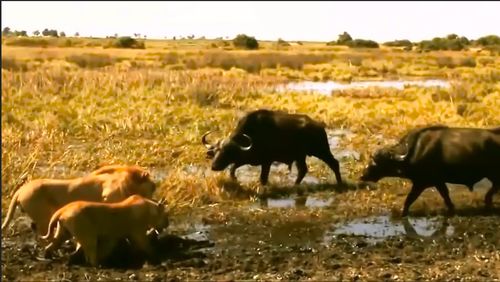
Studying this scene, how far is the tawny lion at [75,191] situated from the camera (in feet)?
26.6

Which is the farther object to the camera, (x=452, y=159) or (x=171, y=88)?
(x=171, y=88)

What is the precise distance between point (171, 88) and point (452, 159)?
16083mm

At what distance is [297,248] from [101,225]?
2.42 m

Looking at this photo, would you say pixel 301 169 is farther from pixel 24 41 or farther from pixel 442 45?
pixel 442 45

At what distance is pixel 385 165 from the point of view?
1138cm

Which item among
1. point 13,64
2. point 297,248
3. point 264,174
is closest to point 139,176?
point 297,248

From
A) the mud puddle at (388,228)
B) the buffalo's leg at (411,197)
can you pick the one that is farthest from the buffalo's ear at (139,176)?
the buffalo's leg at (411,197)

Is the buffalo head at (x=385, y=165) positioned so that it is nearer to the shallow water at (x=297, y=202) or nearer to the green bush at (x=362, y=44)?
the shallow water at (x=297, y=202)

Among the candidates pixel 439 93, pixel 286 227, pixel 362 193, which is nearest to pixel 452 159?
pixel 362 193

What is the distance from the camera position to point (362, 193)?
1171 centimetres

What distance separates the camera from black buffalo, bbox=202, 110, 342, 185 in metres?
12.4

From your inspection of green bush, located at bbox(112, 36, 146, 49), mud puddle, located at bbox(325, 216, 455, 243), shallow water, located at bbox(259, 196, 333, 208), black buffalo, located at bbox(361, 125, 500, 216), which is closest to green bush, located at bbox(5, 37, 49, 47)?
shallow water, located at bbox(259, 196, 333, 208)

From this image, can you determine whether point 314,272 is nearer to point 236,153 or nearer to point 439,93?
point 236,153

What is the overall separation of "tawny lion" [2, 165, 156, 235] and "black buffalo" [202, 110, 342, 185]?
3586mm
